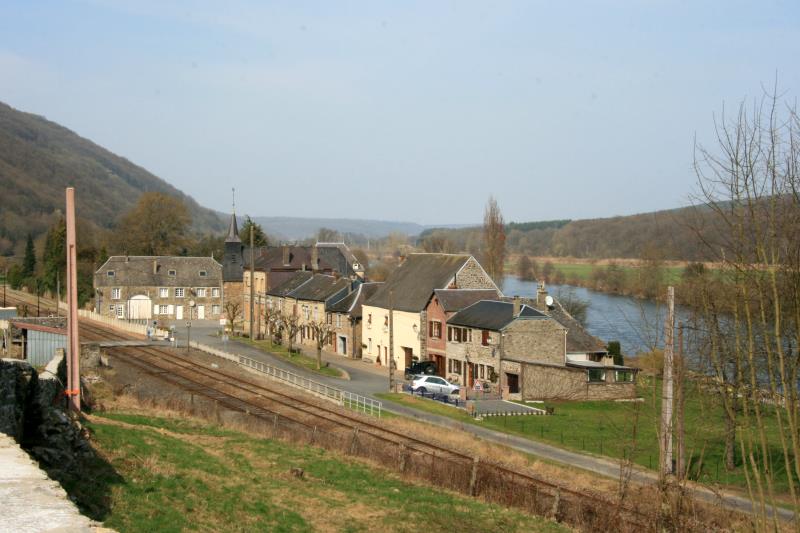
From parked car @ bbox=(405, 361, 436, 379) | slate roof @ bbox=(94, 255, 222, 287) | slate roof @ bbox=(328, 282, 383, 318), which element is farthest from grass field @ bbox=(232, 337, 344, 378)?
slate roof @ bbox=(94, 255, 222, 287)

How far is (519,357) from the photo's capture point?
46.2 metres

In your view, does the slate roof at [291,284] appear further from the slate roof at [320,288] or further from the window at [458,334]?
the window at [458,334]

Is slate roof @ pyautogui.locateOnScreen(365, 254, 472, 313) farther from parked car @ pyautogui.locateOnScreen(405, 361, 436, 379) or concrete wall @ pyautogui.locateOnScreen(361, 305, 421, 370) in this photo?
parked car @ pyautogui.locateOnScreen(405, 361, 436, 379)

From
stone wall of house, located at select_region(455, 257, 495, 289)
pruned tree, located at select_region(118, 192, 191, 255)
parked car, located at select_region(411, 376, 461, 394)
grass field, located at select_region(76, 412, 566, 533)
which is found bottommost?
parked car, located at select_region(411, 376, 461, 394)

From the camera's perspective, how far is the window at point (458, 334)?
4938 centimetres

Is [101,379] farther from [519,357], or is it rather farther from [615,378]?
[615,378]

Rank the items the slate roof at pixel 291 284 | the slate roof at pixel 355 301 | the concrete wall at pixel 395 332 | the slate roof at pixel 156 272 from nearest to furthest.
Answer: the concrete wall at pixel 395 332, the slate roof at pixel 355 301, the slate roof at pixel 291 284, the slate roof at pixel 156 272

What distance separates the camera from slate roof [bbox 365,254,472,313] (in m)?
56.8

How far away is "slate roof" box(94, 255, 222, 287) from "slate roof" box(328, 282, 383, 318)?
28212mm

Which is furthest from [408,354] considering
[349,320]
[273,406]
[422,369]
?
[273,406]

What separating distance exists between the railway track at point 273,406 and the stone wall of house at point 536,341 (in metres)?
13.4

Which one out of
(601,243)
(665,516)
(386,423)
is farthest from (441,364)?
(601,243)

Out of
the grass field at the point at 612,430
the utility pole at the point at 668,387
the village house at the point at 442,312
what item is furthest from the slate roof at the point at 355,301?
the utility pole at the point at 668,387

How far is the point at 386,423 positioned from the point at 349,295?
31668mm
